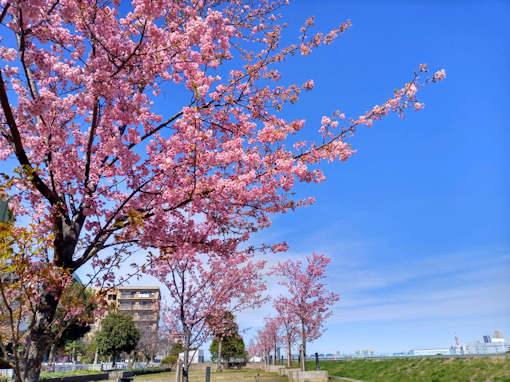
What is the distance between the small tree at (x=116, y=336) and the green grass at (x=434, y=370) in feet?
90.6

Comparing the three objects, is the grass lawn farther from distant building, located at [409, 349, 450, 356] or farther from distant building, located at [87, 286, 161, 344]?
distant building, located at [87, 286, 161, 344]

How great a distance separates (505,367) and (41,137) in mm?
16286

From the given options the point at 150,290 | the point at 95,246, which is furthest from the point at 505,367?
the point at 150,290

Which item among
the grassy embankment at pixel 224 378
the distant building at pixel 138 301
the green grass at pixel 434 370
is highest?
the distant building at pixel 138 301

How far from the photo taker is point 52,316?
461cm

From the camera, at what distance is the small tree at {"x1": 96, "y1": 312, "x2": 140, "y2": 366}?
39.7 metres

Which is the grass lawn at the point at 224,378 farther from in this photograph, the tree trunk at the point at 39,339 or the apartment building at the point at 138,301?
the apartment building at the point at 138,301

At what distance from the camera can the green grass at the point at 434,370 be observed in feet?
42.6

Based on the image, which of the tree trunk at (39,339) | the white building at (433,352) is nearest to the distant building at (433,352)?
the white building at (433,352)

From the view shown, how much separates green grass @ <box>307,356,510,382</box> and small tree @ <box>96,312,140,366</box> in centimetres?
2762

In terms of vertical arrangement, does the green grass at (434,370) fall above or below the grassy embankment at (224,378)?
above

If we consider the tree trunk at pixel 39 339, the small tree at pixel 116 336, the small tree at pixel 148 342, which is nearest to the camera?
the tree trunk at pixel 39 339

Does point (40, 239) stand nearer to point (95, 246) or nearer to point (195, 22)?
point (95, 246)

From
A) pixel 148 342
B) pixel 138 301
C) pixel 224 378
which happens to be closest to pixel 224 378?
pixel 224 378
